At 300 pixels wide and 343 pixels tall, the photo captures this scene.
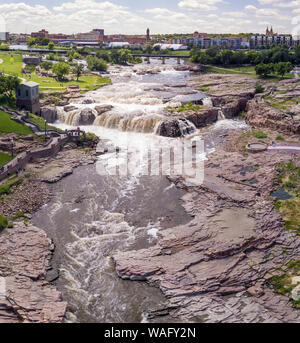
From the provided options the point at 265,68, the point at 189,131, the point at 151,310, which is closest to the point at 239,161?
the point at 189,131

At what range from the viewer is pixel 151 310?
24016mm

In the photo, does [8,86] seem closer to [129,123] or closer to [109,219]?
[129,123]

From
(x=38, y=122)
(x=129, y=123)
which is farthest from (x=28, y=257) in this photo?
(x=129, y=123)

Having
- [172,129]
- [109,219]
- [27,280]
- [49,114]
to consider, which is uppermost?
[49,114]

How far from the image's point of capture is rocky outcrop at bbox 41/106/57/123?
6329 cm

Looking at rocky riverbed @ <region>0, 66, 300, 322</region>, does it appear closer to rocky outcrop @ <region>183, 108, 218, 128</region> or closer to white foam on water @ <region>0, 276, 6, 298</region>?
white foam on water @ <region>0, 276, 6, 298</region>

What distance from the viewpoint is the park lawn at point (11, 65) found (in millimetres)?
94438

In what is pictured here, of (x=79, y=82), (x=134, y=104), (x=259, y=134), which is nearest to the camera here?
(x=259, y=134)

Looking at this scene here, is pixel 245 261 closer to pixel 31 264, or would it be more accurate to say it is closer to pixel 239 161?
pixel 31 264

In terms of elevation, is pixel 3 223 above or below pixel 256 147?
below

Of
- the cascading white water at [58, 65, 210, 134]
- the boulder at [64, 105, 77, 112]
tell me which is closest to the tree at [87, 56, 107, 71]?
the cascading white water at [58, 65, 210, 134]

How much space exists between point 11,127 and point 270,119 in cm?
4053

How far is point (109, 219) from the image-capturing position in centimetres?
3438

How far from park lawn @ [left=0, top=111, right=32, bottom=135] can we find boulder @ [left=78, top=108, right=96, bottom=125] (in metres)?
12.6
